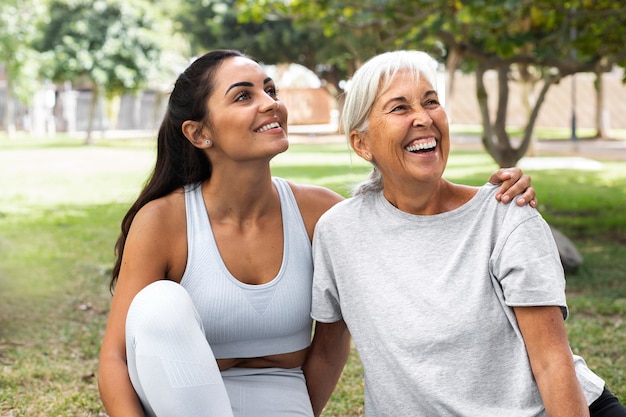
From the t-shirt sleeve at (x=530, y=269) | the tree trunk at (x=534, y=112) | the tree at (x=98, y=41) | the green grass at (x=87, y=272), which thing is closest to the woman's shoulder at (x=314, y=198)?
the green grass at (x=87, y=272)

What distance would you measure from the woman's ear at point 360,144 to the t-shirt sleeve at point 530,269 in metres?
0.56

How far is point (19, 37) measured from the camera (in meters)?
28.5

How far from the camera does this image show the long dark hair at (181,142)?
2.99 metres

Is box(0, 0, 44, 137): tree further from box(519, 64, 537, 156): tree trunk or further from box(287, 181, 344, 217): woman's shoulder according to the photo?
box(287, 181, 344, 217): woman's shoulder

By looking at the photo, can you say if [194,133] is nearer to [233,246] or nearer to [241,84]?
[241,84]

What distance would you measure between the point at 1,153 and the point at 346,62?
42.9 ft

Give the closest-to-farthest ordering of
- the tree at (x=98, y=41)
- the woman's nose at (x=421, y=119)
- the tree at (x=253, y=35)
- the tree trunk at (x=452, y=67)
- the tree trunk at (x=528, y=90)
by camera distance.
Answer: the woman's nose at (x=421, y=119), the tree trunk at (x=452, y=67), the tree trunk at (x=528, y=90), the tree at (x=253, y=35), the tree at (x=98, y=41)

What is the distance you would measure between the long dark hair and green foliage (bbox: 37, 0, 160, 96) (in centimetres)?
2849

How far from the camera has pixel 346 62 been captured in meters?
32.7

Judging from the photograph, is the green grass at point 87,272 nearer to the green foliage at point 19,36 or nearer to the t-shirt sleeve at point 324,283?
the t-shirt sleeve at point 324,283

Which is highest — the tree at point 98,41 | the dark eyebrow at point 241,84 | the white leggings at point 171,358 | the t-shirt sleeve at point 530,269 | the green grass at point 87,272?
the tree at point 98,41

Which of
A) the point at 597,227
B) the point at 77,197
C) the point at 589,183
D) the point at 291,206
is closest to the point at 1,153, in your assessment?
the point at 77,197

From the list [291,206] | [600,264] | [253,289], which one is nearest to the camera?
[253,289]

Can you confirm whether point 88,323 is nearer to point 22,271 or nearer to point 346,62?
point 22,271
